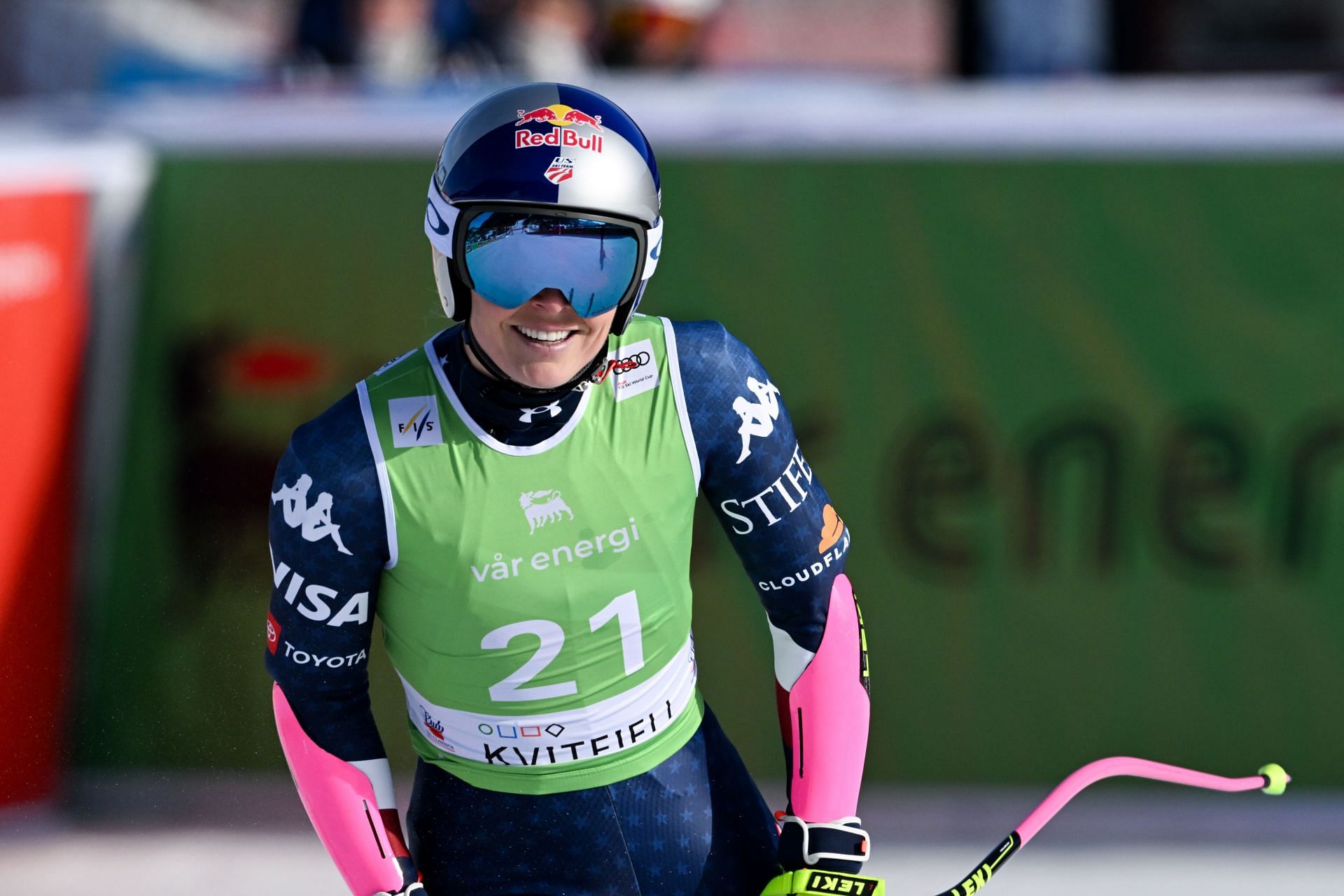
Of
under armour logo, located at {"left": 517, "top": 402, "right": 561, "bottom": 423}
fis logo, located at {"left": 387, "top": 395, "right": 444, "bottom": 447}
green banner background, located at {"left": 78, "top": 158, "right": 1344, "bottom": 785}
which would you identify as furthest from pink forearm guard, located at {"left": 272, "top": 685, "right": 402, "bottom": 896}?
green banner background, located at {"left": 78, "top": 158, "right": 1344, "bottom": 785}

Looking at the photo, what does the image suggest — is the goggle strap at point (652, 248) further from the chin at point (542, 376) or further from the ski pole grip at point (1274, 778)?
the ski pole grip at point (1274, 778)

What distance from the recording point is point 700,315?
4.88 m

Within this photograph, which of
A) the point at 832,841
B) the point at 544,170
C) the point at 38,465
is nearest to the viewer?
the point at 544,170

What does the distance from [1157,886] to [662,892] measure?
9.02ft

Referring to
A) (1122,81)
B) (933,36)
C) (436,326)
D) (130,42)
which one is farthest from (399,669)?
(933,36)

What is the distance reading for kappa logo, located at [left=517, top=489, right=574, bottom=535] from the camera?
2215 millimetres

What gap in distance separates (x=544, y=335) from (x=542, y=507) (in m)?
0.28

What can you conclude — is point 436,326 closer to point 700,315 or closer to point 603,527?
point 700,315

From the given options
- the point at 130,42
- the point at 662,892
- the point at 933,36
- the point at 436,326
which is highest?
the point at 933,36

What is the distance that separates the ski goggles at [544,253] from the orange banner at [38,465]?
3.00 metres

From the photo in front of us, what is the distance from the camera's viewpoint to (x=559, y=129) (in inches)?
83.1

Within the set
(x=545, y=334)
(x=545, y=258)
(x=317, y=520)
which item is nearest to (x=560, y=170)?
(x=545, y=258)

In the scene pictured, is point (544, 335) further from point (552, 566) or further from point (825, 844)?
point (825, 844)

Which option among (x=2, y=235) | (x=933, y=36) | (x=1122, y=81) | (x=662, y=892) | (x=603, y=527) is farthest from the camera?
(x=933, y=36)
